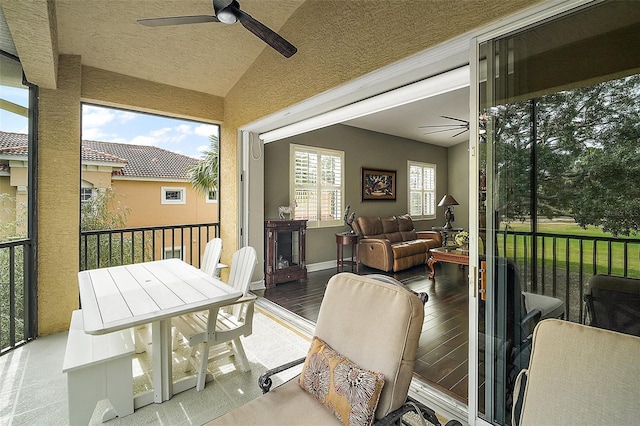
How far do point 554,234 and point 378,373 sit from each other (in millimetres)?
1089

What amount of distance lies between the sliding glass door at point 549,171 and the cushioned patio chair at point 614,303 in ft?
0.13

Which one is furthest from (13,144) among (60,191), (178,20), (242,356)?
(242,356)

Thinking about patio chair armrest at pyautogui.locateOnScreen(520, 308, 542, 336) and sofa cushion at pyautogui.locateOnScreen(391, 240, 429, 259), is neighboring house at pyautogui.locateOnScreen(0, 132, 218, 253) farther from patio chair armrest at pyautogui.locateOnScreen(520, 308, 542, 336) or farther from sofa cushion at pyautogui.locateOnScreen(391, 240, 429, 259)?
patio chair armrest at pyautogui.locateOnScreen(520, 308, 542, 336)

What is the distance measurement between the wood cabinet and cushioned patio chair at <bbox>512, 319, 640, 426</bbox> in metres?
3.96

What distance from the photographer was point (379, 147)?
7.01m

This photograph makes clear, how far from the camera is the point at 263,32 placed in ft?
7.21

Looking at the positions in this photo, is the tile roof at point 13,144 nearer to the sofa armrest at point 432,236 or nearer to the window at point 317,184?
the window at point 317,184

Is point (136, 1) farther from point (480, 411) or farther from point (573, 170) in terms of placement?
point (480, 411)

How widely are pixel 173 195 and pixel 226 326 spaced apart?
4.96 metres

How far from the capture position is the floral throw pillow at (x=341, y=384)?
1219mm

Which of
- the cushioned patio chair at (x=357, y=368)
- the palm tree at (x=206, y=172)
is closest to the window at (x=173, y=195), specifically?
the palm tree at (x=206, y=172)

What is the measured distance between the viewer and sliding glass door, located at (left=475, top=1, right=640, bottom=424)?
127cm

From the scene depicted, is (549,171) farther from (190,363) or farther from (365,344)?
(190,363)

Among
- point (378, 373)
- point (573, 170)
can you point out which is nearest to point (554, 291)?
point (573, 170)
